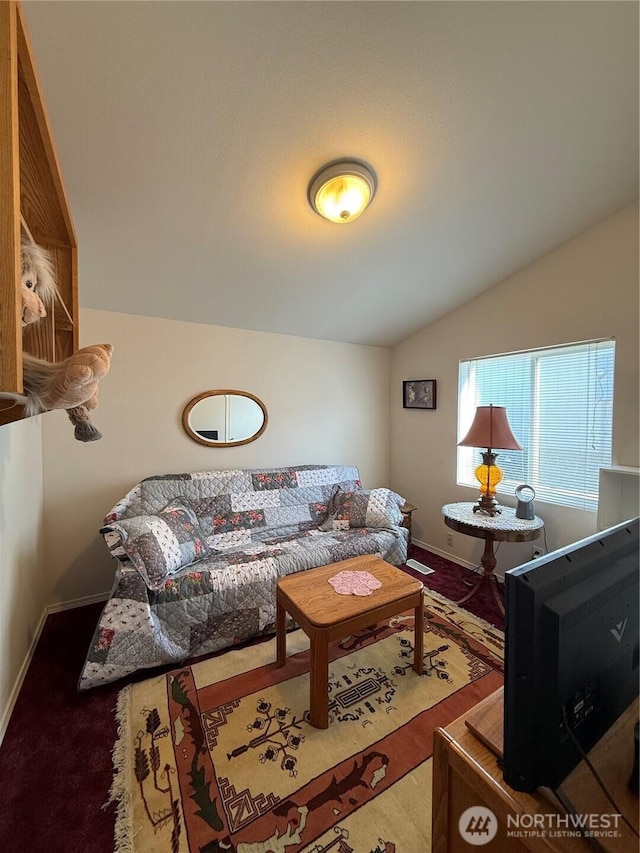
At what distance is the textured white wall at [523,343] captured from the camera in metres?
2.04

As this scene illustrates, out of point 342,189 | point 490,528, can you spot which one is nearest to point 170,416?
point 342,189

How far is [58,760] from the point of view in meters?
1.30

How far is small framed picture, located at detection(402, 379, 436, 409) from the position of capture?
10.7ft

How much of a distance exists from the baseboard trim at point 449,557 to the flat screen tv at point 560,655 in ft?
7.97

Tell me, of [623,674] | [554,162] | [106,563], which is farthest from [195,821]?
[554,162]

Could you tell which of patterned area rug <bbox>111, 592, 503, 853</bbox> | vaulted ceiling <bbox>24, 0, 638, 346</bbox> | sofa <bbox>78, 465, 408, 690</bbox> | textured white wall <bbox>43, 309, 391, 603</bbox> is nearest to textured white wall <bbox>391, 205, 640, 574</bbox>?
vaulted ceiling <bbox>24, 0, 638, 346</bbox>

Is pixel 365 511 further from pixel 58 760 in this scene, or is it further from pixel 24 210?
pixel 24 210

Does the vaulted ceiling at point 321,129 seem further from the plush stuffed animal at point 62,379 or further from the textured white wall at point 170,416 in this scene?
the plush stuffed animal at point 62,379

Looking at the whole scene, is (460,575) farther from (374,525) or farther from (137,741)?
(137,741)

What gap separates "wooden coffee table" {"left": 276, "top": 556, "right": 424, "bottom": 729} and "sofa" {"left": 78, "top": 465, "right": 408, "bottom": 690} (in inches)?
13.2
